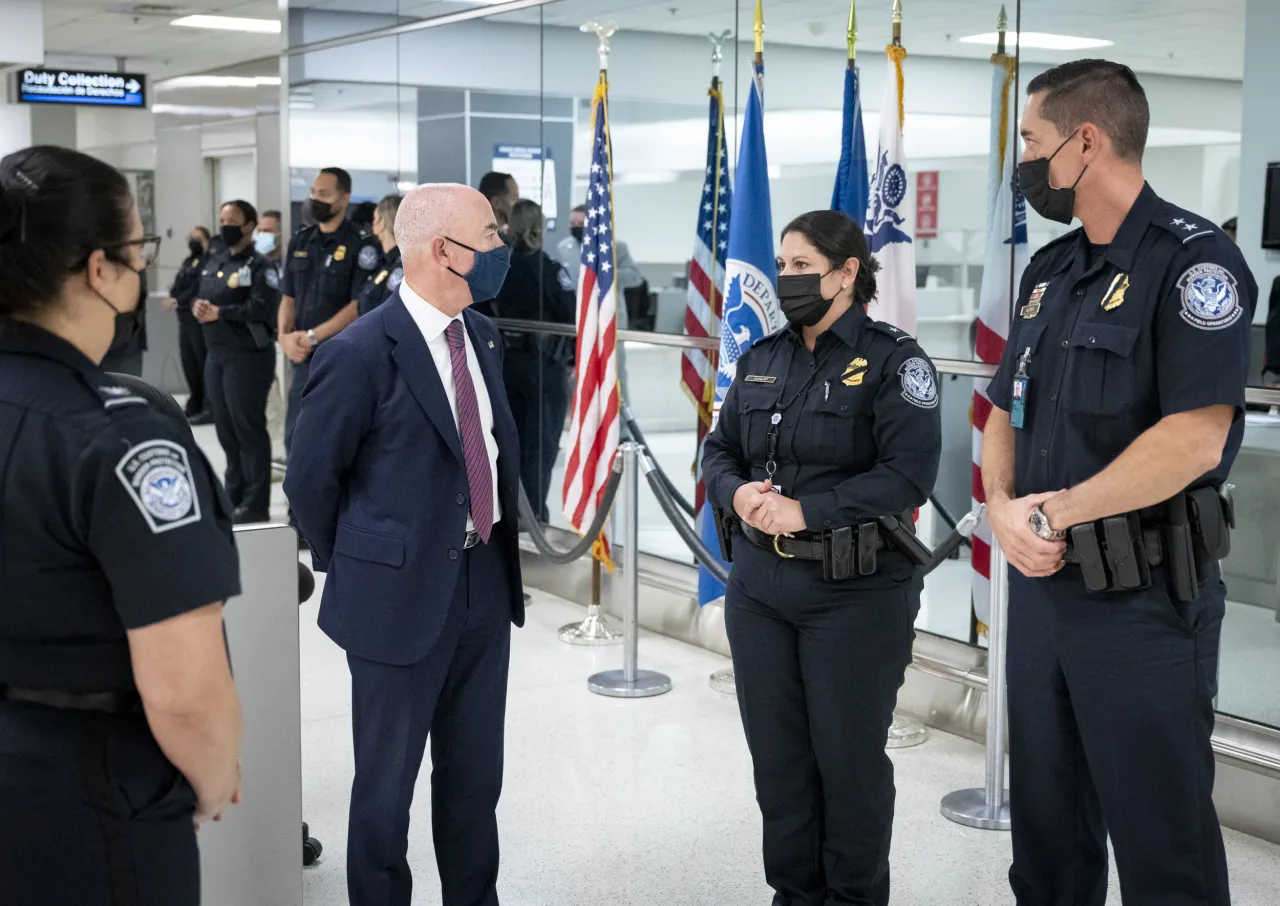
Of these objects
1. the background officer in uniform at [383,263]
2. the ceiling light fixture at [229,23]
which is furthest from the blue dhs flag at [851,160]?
the ceiling light fixture at [229,23]

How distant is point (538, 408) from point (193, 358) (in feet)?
21.1

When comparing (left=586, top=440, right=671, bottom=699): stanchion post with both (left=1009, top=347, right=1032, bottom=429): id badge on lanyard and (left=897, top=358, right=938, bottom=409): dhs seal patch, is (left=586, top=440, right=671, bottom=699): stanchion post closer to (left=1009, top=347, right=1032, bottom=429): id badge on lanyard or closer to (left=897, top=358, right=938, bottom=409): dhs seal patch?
(left=897, top=358, right=938, bottom=409): dhs seal patch

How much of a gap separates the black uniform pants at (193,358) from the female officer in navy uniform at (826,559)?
964 cm

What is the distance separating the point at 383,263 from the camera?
679 centimetres

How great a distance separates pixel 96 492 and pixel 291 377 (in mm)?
6802

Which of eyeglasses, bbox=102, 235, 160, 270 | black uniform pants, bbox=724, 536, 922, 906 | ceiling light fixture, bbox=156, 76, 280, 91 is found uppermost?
ceiling light fixture, bbox=156, 76, 280, 91

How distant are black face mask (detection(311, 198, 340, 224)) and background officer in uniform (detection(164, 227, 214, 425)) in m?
3.99

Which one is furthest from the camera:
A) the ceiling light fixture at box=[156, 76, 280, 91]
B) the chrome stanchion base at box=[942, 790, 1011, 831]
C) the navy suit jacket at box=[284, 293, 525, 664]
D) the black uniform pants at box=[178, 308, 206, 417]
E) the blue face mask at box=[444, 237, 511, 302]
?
the ceiling light fixture at box=[156, 76, 280, 91]

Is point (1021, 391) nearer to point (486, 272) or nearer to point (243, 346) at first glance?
point (486, 272)

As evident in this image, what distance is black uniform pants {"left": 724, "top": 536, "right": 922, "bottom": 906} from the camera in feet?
9.30

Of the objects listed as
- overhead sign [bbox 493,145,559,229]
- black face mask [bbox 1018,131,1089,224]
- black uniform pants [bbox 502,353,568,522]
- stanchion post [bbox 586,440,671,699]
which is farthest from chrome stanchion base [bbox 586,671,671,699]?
black face mask [bbox 1018,131,1089,224]

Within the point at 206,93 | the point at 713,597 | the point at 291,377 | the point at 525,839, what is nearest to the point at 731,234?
the point at 713,597

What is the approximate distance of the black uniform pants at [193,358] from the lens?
1182cm

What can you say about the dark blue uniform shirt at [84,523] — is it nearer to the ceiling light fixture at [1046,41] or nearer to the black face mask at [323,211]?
the ceiling light fixture at [1046,41]
